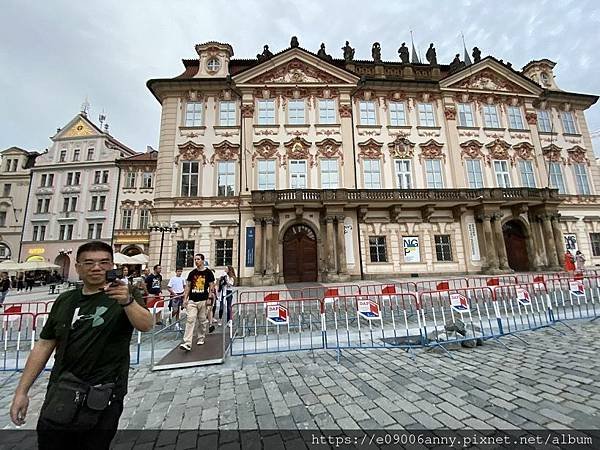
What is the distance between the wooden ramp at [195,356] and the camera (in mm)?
4758

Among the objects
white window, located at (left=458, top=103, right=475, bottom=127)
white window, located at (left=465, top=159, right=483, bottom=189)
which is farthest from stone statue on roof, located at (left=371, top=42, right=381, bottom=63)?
white window, located at (left=465, top=159, right=483, bottom=189)

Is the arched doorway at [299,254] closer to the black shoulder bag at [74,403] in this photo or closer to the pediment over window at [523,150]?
the black shoulder bag at [74,403]

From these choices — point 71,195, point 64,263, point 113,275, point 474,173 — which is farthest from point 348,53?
point 64,263

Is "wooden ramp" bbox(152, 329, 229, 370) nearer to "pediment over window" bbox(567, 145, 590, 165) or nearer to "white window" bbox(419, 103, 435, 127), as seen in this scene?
"white window" bbox(419, 103, 435, 127)

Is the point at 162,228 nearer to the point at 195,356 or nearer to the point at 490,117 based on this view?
the point at 195,356

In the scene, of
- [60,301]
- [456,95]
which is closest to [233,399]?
[60,301]

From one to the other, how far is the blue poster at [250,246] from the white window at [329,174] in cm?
586

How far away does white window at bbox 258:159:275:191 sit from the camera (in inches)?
718

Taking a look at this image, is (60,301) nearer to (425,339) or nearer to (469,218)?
(425,339)

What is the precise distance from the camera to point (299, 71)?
65.7ft

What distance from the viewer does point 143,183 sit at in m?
30.9

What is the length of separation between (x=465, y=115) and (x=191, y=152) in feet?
69.4

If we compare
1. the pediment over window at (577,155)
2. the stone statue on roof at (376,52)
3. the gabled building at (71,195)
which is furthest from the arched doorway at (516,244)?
the gabled building at (71,195)

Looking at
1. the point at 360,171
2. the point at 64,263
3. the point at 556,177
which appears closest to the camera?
the point at 360,171
